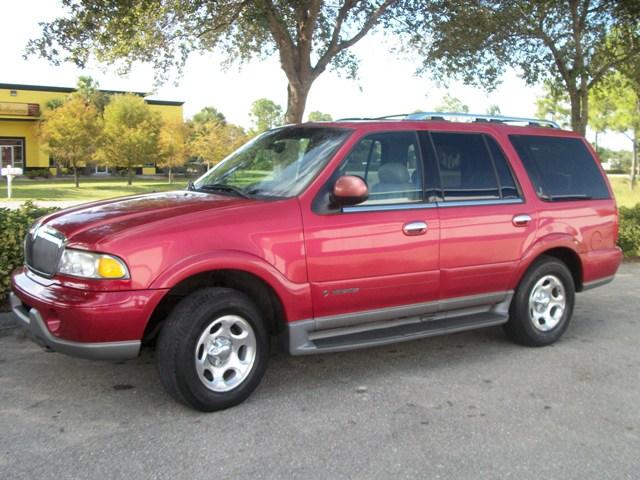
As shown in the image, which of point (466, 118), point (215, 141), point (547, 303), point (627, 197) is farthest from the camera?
point (215, 141)

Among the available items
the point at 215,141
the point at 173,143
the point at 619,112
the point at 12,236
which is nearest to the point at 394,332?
the point at 12,236

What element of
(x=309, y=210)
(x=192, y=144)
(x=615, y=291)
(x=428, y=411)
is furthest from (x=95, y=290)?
(x=192, y=144)

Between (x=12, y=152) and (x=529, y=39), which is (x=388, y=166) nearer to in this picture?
(x=529, y=39)

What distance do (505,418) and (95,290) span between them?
104 inches

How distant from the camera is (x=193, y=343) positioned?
3.74m

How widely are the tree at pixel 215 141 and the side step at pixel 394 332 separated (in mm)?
37862

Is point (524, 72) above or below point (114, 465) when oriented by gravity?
above

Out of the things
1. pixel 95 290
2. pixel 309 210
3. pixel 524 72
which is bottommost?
pixel 95 290

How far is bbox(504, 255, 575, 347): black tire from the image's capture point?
527cm

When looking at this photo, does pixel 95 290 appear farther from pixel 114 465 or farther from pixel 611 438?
pixel 611 438

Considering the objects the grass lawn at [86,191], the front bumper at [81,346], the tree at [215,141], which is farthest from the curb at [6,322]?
the tree at [215,141]

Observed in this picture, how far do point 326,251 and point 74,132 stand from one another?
36.2m

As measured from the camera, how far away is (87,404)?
157 inches

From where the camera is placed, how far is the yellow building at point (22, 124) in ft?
152
